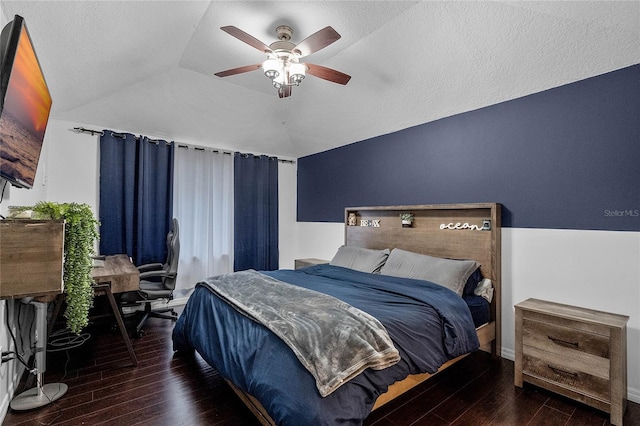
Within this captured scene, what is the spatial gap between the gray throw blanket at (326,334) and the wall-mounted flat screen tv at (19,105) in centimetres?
146

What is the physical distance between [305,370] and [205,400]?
108 centimetres

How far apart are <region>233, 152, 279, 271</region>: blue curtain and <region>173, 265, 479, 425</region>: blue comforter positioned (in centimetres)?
203

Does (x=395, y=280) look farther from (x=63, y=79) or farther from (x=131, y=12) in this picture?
(x=63, y=79)

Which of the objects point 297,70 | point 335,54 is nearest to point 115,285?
point 297,70

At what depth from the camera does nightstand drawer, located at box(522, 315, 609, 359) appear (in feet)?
6.68

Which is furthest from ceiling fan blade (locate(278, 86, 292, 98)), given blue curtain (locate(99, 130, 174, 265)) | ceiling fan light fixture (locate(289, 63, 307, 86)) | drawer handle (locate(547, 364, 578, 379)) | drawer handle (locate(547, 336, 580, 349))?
drawer handle (locate(547, 364, 578, 379))

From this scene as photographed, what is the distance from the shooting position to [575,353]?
212 centimetres

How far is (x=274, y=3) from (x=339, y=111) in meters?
1.84

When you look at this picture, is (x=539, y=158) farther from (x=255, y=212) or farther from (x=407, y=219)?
(x=255, y=212)

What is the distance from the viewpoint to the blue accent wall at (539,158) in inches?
91.3

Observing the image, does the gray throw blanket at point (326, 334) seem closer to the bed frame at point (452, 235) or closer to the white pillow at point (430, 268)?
the bed frame at point (452, 235)

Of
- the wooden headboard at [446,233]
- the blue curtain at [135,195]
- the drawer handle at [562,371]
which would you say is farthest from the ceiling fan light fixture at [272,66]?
the drawer handle at [562,371]

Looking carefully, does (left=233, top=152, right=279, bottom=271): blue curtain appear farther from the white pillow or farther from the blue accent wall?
the white pillow


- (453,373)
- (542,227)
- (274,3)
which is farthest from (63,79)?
(542,227)
